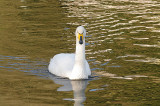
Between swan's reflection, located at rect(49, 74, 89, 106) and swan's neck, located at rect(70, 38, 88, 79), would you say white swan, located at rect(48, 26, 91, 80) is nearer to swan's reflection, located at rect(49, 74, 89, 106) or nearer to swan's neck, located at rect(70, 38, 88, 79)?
swan's neck, located at rect(70, 38, 88, 79)

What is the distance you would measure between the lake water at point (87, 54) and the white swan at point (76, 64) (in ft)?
0.95

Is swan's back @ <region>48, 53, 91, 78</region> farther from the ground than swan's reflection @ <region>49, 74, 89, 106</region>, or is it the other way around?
swan's back @ <region>48, 53, 91, 78</region>

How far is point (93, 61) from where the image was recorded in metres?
18.0

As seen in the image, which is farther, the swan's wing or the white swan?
the swan's wing

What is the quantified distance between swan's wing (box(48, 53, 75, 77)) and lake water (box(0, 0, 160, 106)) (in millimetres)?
275

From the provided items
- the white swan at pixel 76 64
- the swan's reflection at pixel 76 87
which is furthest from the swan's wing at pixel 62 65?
the swan's reflection at pixel 76 87

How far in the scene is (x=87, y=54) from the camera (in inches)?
758

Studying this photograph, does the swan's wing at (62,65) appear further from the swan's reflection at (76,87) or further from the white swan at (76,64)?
the swan's reflection at (76,87)

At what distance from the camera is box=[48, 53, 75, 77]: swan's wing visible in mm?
15866

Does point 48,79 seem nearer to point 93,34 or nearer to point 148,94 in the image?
point 148,94

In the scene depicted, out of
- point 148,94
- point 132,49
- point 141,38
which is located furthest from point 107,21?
point 148,94

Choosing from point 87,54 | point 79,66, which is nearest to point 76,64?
point 79,66

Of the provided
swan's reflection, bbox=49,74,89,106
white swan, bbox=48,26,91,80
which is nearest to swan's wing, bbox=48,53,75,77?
white swan, bbox=48,26,91,80

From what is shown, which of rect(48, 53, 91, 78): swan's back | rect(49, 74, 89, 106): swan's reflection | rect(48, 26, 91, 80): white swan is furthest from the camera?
rect(48, 53, 91, 78): swan's back
